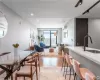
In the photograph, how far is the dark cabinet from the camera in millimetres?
7215

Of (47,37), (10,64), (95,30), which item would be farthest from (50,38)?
(10,64)

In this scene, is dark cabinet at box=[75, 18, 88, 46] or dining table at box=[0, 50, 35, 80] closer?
dining table at box=[0, 50, 35, 80]

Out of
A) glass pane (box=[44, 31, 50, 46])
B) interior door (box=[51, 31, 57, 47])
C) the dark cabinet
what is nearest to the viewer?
the dark cabinet

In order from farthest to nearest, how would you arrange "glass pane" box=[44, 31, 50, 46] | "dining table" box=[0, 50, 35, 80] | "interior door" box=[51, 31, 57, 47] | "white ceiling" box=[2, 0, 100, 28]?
"glass pane" box=[44, 31, 50, 46], "interior door" box=[51, 31, 57, 47], "white ceiling" box=[2, 0, 100, 28], "dining table" box=[0, 50, 35, 80]

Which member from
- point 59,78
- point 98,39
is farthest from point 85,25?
point 59,78

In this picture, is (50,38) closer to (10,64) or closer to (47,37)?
(47,37)

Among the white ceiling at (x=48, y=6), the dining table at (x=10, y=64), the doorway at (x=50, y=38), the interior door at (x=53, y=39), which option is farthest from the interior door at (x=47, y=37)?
the dining table at (x=10, y=64)

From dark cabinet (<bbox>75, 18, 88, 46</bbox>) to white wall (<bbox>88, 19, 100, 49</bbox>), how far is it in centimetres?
25

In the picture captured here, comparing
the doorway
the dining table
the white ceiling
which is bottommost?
the dining table

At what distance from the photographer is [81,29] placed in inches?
285

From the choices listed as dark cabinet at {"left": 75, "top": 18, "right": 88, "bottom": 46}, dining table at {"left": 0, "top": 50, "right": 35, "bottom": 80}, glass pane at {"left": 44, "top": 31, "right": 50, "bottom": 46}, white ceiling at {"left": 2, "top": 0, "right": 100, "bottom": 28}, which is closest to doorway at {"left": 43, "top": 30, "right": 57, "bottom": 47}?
glass pane at {"left": 44, "top": 31, "right": 50, "bottom": 46}

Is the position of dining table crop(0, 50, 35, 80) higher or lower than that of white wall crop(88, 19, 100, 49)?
lower

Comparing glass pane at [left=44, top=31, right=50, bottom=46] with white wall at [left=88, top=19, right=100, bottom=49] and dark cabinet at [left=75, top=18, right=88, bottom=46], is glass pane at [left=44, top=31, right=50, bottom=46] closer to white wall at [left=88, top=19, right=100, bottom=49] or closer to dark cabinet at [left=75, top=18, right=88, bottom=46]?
dark cabinet at [left=75, top=18, right=88, bottom=46]

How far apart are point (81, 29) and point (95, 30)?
90cm
